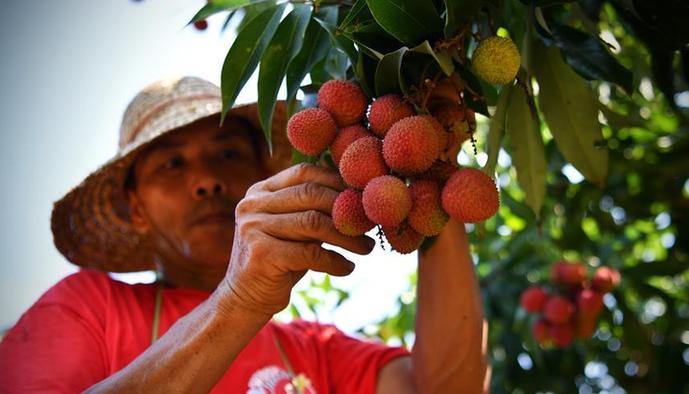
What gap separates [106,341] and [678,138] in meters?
1.70

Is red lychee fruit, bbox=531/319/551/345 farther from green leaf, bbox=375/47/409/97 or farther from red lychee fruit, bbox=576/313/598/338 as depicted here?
green leaf, bbox=375/47/409/97

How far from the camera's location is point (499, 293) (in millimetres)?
2402

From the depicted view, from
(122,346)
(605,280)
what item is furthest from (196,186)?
(605,280)

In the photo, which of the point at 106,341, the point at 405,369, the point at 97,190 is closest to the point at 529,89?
the point at 405,369

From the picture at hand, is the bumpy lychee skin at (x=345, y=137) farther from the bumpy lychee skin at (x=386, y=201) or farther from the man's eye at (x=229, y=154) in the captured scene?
the man's eye at (x=229, y=154)

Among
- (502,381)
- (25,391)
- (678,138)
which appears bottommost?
(502,381)

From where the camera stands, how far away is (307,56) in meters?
0.97

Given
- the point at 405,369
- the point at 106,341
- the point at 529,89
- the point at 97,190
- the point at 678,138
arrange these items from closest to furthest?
the point at 529,89 → the point at 106,341 → the point at 405,369 → the point at 97,190 → the point at 678,138

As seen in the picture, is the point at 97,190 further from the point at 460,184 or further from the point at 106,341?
the point at 460,184

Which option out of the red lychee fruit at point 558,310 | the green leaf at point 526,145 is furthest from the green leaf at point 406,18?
the red lychee fruit at point 558,310

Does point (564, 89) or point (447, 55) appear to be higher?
point (447, 55)

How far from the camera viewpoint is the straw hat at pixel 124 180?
1449 mm

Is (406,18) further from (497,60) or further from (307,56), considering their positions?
(307,56)

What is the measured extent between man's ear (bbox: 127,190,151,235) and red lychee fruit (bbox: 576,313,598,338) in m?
1.33
